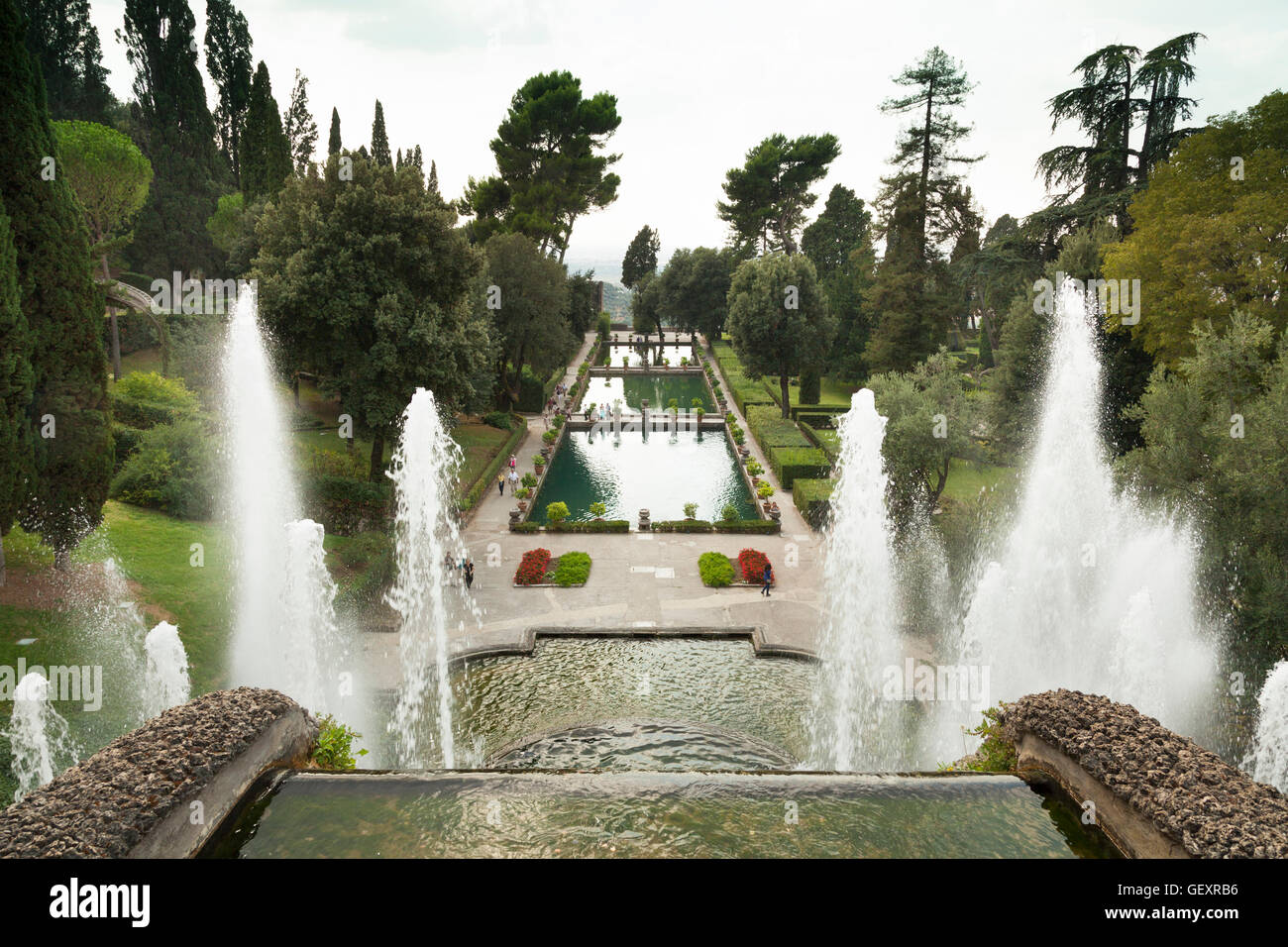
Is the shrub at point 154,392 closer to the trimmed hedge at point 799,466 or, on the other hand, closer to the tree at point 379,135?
the trimmed hedge at point 799,466

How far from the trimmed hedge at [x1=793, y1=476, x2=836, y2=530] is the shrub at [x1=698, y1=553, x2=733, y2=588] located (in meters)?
4.65

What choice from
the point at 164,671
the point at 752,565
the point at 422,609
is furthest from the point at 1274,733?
the point at 164,671

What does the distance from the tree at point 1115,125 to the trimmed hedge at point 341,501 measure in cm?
2543

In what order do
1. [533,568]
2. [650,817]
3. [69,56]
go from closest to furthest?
[650,817]
[533,568]
[69,56]

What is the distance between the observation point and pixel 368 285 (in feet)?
71.5

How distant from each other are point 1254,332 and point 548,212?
126ft

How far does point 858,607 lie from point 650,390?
4009 cm

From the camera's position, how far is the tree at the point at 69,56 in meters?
43.6

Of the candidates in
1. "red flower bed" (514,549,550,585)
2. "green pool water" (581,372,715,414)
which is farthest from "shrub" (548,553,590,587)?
"green pool water" (581,372,715,414)

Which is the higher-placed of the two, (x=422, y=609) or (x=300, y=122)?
(x=300, y=122)

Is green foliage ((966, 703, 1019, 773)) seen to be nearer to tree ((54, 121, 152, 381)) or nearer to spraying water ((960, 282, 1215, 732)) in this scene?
spraying water ((960, 282, 1215, 732))

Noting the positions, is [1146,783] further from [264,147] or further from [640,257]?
[640,257]

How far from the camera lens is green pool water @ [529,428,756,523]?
2698 centimetres

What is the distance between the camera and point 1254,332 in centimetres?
1522
